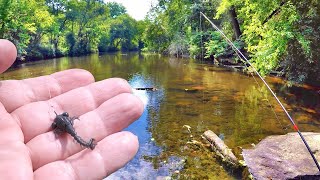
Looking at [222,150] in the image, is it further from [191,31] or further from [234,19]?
[191,31]

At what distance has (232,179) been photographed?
284 inches

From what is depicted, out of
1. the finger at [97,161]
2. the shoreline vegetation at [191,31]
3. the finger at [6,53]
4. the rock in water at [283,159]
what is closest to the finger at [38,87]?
the finger at [6,53]

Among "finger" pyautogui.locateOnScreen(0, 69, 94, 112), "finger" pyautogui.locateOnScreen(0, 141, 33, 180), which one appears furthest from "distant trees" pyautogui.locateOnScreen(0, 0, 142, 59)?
"finger" pyautogui.locateOnScreen(0, 141, 33, 180)

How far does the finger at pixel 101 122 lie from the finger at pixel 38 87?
22.6 inches

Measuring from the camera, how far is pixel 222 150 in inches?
331

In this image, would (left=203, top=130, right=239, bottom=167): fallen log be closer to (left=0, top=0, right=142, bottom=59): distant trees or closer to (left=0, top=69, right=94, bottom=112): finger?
(left=0, top=69, right=94, bottom=112): finger

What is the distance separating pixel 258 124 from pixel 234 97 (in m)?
4.65

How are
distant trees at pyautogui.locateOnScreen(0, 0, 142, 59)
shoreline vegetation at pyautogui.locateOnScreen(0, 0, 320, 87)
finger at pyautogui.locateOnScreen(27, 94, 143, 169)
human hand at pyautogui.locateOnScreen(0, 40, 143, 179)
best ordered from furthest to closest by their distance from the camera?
1. distant trees at pyautogui.locateOnScreen(0, 0, 142, 59)
2. shoreline vegetation at pyautogui.locateOnScreen(0, 0, 320, 87)
3. finger at pyautogui.locateOnScreen(27, 94, 143, 169)
4. human hand at pyautogui.locateOnScreen(0, 40, 143, 179)

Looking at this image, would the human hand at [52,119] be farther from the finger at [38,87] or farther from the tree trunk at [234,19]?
the tree trunk at [234,19]

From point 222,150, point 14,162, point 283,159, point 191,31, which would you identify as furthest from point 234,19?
point 14,162

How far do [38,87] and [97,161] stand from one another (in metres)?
1.34

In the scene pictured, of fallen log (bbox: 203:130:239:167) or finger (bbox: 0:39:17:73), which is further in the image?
fallen log (bbox: 203:130:239:167)

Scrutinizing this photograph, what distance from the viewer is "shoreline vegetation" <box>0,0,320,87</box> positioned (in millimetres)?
15312

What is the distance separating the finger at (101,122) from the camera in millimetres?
3002
